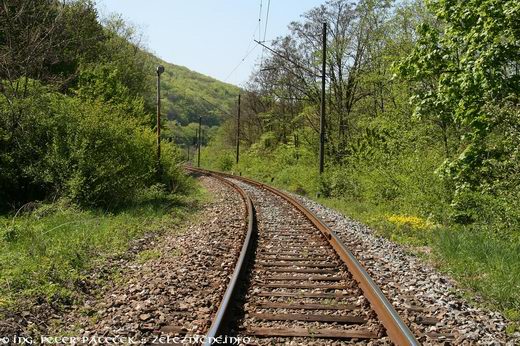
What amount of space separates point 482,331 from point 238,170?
42356 millimetres

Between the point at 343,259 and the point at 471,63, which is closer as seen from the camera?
the point at 343,259

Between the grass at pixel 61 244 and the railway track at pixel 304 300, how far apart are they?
218cm

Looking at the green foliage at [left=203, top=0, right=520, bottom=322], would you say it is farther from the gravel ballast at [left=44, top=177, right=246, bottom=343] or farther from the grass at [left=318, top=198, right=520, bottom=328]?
the gravel ballast at [left=44, top=177, right=246, bottom=343]

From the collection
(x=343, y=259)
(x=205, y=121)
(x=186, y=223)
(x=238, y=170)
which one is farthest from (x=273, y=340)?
(x=205, y=121)

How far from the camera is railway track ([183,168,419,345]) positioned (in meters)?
4.96

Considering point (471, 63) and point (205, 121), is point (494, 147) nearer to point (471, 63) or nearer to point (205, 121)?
point (471, 63)

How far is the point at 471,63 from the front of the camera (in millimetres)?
9250

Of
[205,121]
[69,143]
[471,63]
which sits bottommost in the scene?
[69,143]

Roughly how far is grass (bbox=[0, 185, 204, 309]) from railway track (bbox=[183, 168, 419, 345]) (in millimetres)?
2184

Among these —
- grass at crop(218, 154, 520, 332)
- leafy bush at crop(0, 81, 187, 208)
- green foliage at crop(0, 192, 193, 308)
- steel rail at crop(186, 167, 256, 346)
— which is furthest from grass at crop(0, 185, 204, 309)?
grass at crop(218, 154, 520, 332)

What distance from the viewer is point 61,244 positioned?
8375 mm

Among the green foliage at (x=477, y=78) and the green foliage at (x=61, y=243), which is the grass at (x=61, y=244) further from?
the green foliage at (x=477, y=78)

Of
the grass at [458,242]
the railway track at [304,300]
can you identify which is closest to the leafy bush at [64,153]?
the railway track at [304,300]

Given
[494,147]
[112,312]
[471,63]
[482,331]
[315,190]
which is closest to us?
[482,331]
